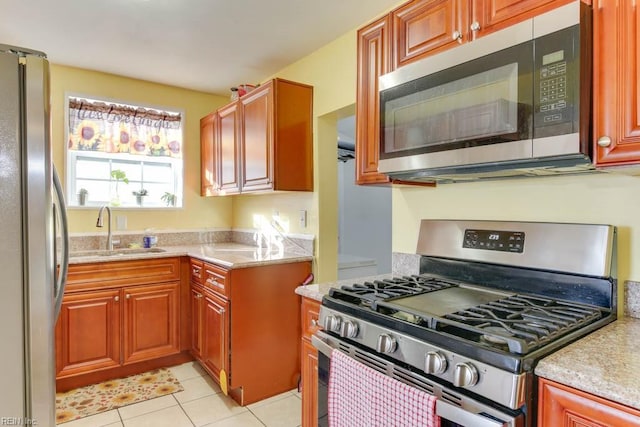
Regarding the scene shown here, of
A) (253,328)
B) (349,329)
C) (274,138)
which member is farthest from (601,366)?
(274,138)

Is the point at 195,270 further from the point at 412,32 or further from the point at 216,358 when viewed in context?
the point at 412,32

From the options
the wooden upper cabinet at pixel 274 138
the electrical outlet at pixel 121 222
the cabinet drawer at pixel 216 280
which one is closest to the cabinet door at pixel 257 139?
the wooden upper cabinet at pixel 274 138

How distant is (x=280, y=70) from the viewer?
312 cm

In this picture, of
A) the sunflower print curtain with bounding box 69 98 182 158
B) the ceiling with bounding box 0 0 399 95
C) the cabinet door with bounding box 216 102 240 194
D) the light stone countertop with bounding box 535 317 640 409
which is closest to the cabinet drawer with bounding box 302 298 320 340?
the light stone countertop with bounding box 535 317 640 409

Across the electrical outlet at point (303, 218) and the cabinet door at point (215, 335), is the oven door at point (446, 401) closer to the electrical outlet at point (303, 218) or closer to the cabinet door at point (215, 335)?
the cabinet door at point (215, 335)

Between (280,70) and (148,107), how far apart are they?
4.28 feet

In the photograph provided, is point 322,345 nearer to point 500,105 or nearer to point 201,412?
point 500,105

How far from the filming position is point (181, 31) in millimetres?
2418

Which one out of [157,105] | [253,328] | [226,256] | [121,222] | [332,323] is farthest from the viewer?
[157,105]

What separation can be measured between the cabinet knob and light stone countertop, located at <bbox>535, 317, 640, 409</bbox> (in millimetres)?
538

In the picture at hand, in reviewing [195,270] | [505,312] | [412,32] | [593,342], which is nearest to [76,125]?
[195,270]

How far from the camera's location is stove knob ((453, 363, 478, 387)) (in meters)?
0.93

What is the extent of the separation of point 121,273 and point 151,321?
44 centimetres

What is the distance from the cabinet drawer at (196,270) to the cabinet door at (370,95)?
1539 millimetres
